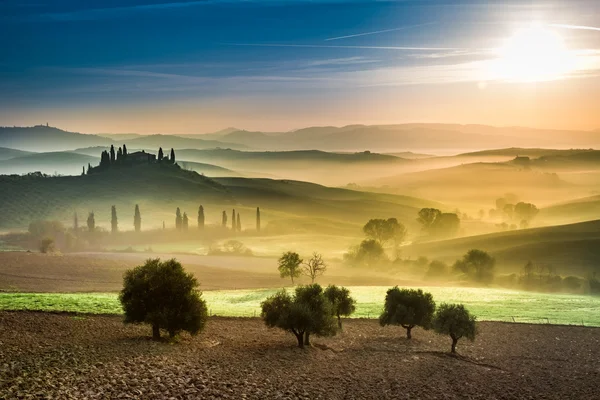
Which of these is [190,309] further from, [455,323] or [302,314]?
[455,323]

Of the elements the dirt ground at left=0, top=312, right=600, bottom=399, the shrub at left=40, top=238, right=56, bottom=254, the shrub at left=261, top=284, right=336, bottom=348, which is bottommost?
the dirt ground at left=0, top=312, right=600, bottom=399

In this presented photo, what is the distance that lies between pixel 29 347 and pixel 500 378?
37.9 m

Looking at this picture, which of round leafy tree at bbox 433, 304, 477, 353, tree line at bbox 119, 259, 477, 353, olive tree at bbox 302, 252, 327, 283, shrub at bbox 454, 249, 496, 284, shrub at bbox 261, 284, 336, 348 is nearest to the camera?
tree line at bbox 119, 259, 477, 353

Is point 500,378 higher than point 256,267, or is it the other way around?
point 256,267

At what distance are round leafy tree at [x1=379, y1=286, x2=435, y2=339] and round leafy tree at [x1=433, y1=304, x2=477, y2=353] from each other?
17.8ft

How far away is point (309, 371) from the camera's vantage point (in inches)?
1844

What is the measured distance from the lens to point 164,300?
51.0 meters

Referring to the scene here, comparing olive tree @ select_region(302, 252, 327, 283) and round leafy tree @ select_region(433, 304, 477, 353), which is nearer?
round leafy tree @ select_region(433, 304, 477, 353)

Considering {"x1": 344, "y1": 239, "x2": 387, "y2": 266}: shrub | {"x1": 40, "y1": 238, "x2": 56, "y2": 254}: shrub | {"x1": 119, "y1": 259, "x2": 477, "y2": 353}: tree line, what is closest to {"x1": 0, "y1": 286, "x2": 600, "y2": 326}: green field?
{"x1": 119, "y1": 259, "x2": 477, "y2": 353}: tree line

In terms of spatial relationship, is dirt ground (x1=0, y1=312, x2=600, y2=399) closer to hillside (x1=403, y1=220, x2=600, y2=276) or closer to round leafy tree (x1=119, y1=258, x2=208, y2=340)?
round leafy tree (x1=119, y1=258, x2=208, y2=340)

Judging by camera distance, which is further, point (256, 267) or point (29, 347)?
point (256, 267)

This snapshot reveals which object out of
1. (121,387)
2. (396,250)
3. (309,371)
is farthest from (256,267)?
(121,387)

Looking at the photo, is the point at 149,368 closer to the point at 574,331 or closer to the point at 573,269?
the point at 574,331

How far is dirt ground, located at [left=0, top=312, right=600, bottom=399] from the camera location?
126 feet
